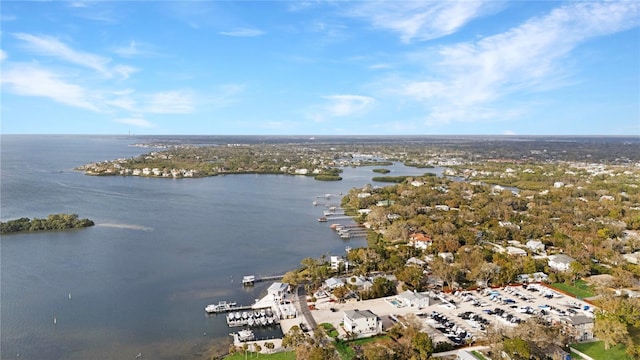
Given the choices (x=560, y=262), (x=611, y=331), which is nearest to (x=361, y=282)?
(x=611, y=331)

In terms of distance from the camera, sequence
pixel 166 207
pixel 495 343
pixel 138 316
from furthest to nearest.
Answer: pixel 166 207, pixel 138 316, pixel 495 343

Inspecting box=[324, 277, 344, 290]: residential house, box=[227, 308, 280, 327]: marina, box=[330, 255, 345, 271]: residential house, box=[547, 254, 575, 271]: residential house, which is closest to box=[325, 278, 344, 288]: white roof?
box=[324, 277, 344, 290]: residential house

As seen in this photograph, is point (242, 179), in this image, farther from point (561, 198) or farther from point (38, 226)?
point (561, 198)

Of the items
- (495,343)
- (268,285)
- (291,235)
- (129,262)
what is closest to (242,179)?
(291,235)

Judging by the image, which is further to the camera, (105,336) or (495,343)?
(105,336)

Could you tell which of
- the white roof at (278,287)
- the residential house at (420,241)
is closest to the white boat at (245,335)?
the white roof at (278,287)

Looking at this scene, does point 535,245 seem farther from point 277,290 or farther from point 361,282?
point 277,290

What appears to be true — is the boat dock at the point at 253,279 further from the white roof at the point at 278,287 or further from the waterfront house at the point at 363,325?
the waterfront house at the point at 363,325
